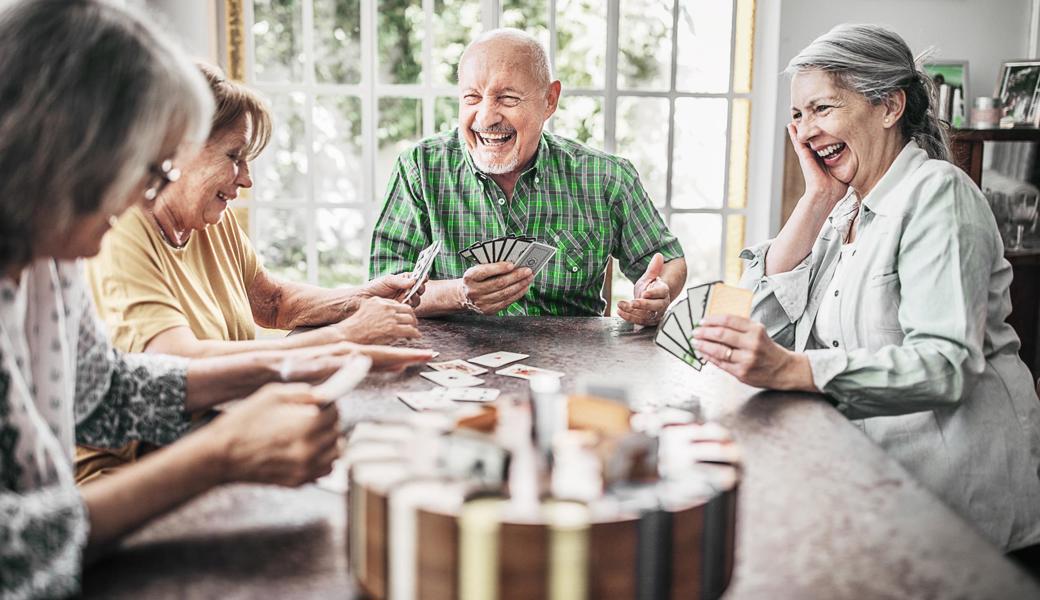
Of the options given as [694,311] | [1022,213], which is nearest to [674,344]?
[694,311]

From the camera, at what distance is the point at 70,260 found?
116cm

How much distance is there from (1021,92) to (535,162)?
303cm

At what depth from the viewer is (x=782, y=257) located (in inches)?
101

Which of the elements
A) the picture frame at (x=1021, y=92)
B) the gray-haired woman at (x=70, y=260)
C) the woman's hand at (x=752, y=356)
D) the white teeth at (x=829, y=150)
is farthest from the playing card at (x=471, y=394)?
the picture frame at (x=1021, y=92)

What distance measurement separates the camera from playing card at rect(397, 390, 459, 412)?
1.73 m

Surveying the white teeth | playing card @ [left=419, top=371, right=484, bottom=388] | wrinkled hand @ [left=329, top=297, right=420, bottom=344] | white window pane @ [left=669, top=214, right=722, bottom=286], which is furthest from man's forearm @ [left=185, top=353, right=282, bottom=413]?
white window pane @ [left=669, top=214, right=722, bottom=286]

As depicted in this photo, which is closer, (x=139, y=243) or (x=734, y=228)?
(x=139, y=243)

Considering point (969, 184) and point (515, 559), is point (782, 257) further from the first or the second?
point (515, 559)

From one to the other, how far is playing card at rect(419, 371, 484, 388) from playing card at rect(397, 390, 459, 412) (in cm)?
8

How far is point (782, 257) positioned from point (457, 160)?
45.2 inches

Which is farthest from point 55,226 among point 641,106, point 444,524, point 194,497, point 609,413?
point 641,106

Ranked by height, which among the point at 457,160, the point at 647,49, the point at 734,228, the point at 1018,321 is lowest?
the point at 1018,321

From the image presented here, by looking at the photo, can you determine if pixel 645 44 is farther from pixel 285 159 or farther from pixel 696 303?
pixel 696 303

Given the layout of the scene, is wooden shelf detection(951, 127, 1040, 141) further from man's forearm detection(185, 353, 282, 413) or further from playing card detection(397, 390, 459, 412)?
man's forearm detection(185, 353, 282, 413)
